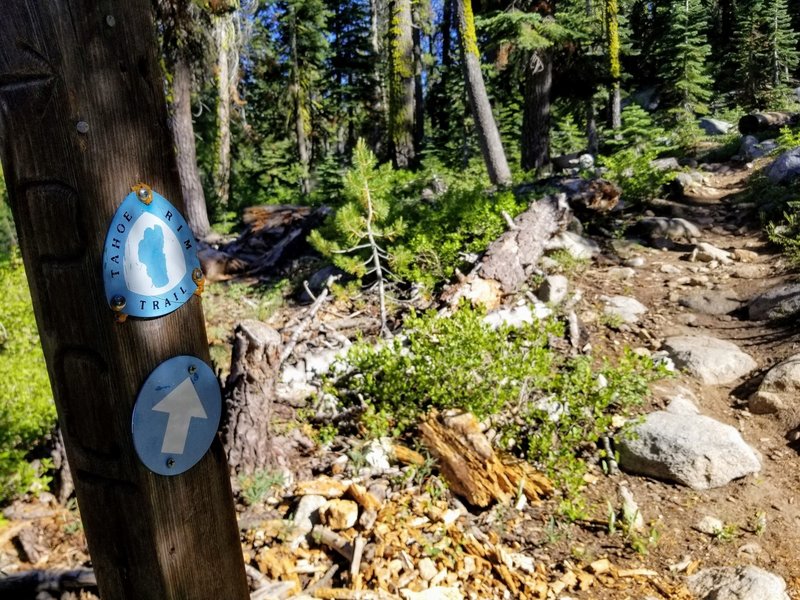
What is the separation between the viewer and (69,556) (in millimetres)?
2787

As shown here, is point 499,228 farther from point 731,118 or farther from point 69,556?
point 731,118

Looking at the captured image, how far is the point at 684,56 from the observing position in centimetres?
1789

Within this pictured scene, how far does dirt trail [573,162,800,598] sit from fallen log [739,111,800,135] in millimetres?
8047

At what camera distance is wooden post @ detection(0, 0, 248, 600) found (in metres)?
1.01

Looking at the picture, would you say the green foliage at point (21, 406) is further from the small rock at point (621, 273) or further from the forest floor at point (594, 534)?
the small rock at point (621, 273)

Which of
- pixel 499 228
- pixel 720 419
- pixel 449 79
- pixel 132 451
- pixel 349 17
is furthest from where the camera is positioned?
pixel 349 17

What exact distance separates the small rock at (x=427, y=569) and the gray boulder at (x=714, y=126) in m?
19.8

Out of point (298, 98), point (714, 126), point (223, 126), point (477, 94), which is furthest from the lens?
point (298, 98)

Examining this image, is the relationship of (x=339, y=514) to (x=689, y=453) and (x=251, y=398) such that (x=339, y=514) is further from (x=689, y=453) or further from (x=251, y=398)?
(x=689, y=453)

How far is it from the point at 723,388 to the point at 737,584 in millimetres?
2376

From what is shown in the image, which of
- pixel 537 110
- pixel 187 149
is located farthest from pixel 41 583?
pixel 537 110

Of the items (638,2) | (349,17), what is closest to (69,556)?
(638,2)

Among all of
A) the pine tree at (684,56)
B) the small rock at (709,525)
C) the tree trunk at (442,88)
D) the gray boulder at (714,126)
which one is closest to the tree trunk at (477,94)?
the small rock at (709,525)

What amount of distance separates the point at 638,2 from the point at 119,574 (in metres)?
21.6
